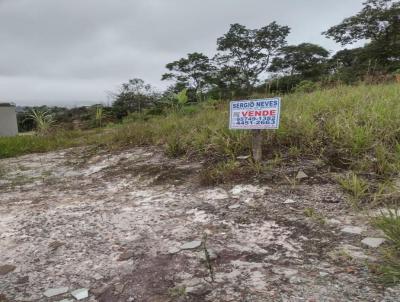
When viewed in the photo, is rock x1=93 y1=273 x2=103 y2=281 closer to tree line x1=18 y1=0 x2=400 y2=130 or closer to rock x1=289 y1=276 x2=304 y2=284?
rock x1=289 y1=276 x2=304 y2=284

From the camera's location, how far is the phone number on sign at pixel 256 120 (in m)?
2.86

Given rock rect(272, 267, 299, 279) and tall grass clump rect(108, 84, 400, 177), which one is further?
tall grass clump rect(108, 84, 400, 177)

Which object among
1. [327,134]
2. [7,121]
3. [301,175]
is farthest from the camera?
[7,121]

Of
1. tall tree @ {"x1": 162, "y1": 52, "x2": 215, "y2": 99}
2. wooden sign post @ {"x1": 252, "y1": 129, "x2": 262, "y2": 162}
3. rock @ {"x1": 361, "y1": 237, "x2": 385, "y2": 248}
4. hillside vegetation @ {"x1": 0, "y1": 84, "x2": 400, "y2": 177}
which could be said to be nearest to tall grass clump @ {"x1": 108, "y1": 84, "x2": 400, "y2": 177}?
hillside vegetation @ {"x1": 0, "y1": 84, "x2": 400, "y2": 177}

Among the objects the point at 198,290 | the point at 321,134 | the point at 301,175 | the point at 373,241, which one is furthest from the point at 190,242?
the point at 321,134

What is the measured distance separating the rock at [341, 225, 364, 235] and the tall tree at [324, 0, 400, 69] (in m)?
21.1

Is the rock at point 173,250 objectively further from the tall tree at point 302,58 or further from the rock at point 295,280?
the tall tree at point 302,58

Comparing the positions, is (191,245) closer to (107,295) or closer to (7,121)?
(107,295)

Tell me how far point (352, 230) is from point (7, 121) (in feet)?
47.6

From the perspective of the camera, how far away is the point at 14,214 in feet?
9.00

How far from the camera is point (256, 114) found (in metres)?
2.98

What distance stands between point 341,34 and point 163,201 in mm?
24243

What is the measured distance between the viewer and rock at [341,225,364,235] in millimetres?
1937

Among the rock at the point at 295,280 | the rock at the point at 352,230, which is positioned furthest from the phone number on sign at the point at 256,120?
the rock at the point at 295,280
